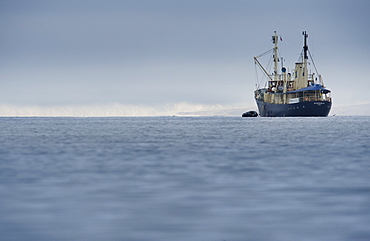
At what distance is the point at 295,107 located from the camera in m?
182

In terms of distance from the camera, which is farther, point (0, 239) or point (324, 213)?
point (324, 213)

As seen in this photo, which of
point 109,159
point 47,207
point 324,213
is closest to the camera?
point 324,213

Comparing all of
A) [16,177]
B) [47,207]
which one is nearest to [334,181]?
[47,207]

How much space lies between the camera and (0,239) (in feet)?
34.8

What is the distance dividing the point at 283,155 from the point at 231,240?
20.0 m

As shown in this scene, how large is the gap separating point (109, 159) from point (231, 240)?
18.3 meters

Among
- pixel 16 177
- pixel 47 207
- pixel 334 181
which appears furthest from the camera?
pixel 16 177

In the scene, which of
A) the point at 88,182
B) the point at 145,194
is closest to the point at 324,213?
the point at 145,194

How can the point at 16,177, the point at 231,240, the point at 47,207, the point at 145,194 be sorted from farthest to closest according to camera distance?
the point at 16,177
the point at 145,194
the point at 47,207
the point at 231,240

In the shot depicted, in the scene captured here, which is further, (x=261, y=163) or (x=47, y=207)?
(x=261, y=163)

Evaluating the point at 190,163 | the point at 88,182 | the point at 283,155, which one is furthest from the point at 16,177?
the point at 283,155

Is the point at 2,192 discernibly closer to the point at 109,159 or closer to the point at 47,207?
the point at 47,207

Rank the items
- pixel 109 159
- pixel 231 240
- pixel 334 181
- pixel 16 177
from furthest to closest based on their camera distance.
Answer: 1. pixel 109 159
2. pixel 16 177
3. pixel 334 181
4. pixel 231 240

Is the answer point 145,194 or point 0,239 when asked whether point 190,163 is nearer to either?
point 145,194
